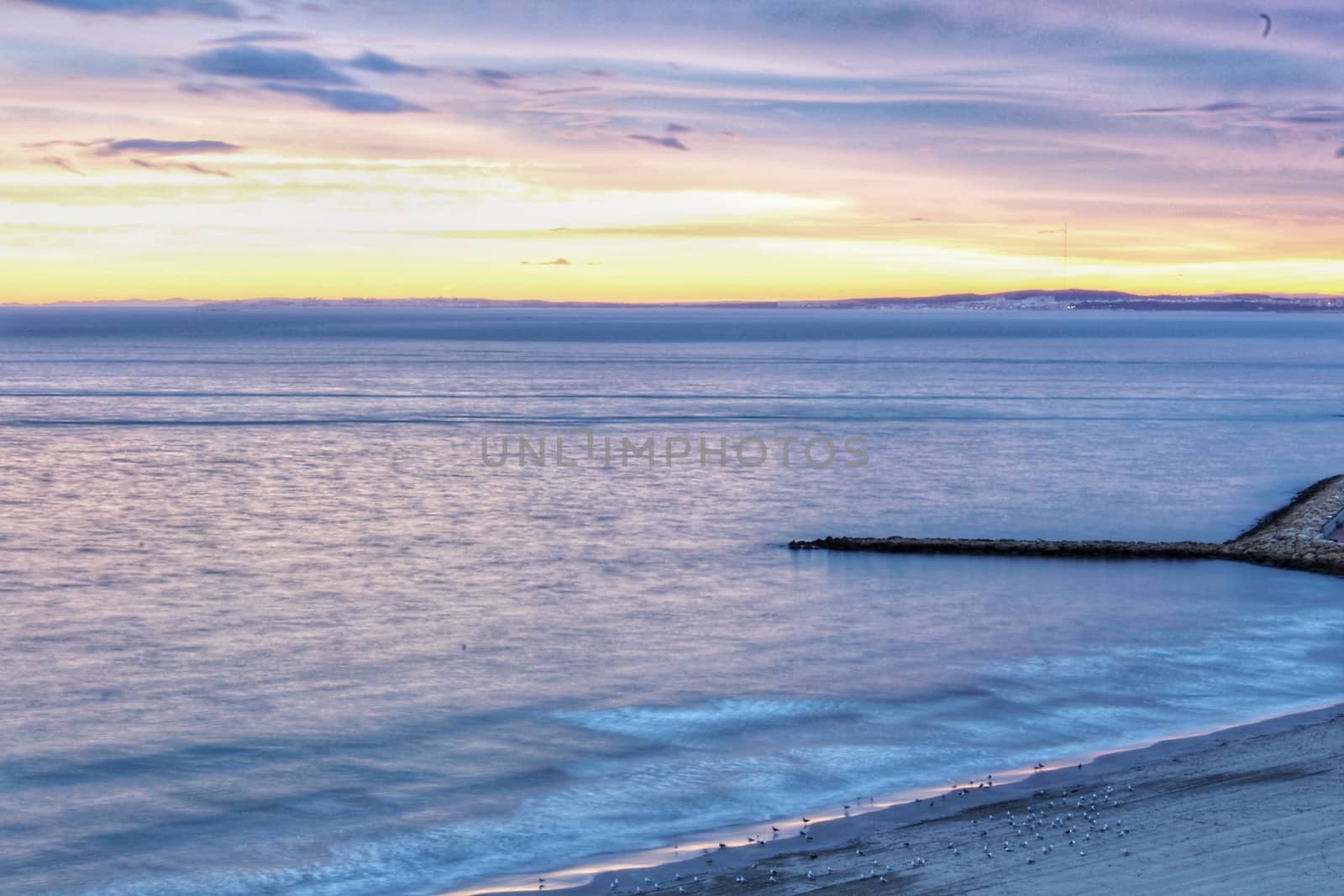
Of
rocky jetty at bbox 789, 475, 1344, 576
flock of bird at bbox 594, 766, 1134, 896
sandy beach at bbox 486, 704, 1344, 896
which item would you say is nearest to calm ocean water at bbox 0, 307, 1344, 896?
rocky jetty at bbox 789, 475, 1344, 576

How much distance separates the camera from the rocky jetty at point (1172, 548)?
29453 millimetres

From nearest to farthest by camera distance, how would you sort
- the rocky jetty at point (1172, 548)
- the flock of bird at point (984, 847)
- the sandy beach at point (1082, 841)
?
the sandy beach at point (1082, 841)
the flock of bird at point (984, 847)
the rocky jetty at point (1172, 548)

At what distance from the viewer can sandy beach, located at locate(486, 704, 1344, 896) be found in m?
11.3

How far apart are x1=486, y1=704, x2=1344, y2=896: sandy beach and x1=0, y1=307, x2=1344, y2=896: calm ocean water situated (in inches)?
46.7

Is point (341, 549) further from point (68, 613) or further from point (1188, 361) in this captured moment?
point (1188, 361)

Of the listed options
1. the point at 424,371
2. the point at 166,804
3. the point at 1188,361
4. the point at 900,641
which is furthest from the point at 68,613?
the point at 1188,361

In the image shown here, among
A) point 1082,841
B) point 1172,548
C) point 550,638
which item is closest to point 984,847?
point 1082,841

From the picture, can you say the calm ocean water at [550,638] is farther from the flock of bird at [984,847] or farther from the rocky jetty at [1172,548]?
the flock of bird at [984,847]

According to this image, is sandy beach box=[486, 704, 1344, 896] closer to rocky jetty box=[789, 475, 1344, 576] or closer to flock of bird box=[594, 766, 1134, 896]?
flock of bird box=[594, 766, 1134, 896]

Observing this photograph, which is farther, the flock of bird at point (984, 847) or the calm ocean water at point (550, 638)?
the calm ocean water at point (550, 638)

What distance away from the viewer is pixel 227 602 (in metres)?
26.1

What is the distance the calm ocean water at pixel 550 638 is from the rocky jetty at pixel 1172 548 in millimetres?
756

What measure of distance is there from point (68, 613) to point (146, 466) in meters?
24.4

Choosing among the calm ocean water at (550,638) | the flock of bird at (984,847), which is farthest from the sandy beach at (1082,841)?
the calm ocean water at (550,638)
